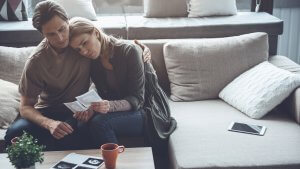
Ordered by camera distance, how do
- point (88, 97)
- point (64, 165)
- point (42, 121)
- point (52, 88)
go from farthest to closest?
point (52, 88)
point (42, 121)
point (88, 97)
point (64, 165)

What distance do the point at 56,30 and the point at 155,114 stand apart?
69 cm

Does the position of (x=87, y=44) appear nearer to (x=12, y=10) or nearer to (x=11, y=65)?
(x=11, y=65)

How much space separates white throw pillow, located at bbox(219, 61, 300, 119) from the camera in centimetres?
241

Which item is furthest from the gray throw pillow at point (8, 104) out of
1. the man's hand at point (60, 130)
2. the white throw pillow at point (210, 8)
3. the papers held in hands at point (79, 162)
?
the white throw pillow at point (210, 8)

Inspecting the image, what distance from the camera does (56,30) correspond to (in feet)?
6.81

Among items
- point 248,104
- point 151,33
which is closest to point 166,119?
point 248,104

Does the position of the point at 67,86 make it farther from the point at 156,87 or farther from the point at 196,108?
the point at 196,108

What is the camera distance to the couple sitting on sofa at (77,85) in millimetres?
2123

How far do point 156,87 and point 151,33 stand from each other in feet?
2.36

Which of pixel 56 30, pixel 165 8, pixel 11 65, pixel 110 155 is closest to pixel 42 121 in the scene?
pixel 56 30

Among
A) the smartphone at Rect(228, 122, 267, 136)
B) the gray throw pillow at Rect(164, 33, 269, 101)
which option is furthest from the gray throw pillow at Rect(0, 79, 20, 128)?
the smartphone at Rect(228, 122, 267, 136)

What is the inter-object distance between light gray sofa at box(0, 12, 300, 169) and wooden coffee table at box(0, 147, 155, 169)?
17 centimetres

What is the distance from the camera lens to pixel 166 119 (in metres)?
2.38

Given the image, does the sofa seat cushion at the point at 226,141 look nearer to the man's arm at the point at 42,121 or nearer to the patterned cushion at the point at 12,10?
the man's arm at the point at 42,121
